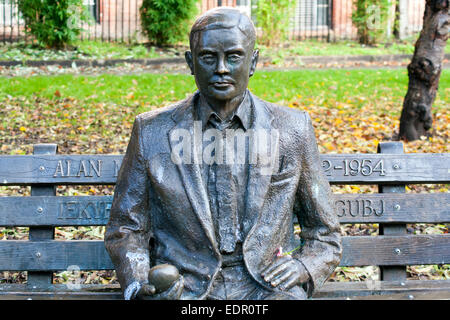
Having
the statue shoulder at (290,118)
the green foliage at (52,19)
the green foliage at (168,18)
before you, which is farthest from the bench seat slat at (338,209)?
the green foliage at (168,18)

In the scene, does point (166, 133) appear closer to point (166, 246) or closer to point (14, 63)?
point (166, 246)

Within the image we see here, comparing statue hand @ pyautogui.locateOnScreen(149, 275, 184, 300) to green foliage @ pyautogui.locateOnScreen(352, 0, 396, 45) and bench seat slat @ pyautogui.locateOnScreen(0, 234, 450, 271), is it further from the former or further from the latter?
green foliage @ pyautogui.locateOnScreen(352, 0, 396, 45)

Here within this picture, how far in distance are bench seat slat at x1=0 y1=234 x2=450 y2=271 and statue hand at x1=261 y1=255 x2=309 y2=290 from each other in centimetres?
114

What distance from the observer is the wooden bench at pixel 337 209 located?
417cm

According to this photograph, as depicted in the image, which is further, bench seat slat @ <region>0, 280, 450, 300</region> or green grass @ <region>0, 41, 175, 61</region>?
green grass @ <region>0, 41, 175, 61</region>

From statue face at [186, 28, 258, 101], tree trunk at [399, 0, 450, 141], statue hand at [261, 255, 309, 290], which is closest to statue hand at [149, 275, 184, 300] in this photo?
statue hand at [261, 255, 309, 290]

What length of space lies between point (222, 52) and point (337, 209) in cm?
176

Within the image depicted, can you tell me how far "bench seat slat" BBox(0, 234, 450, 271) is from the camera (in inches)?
164

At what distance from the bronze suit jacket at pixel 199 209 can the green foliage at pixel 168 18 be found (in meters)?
12.5

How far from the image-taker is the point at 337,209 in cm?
425

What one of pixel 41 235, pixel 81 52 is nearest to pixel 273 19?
pixel 81 52

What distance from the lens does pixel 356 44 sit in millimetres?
18047

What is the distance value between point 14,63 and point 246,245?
35.5 feet

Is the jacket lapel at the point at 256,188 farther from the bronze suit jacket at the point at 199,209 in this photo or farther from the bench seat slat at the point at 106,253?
the bench seat slat at the point at 106,253
